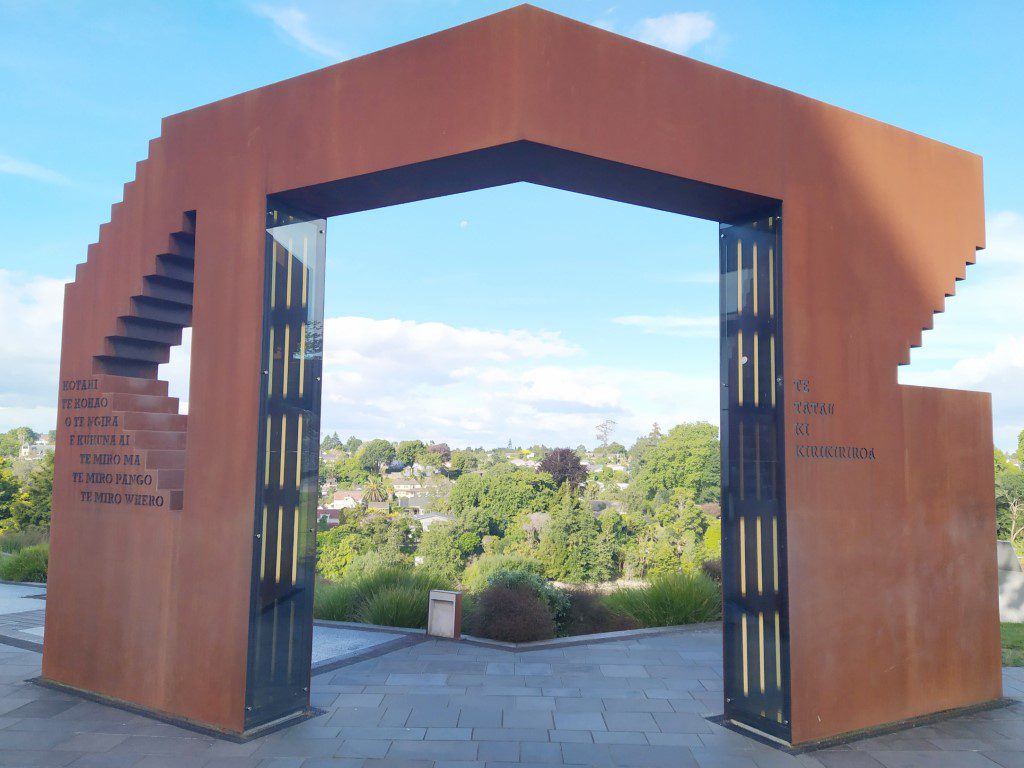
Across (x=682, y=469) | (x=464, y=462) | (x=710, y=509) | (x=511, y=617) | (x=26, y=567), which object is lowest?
(x=710, y=509)

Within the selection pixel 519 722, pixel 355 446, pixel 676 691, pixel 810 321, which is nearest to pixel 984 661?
pixel 676 691

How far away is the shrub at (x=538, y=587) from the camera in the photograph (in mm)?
8484

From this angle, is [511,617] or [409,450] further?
[409,450]

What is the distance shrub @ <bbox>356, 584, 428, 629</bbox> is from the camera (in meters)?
8.30

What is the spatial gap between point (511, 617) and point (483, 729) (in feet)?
8.81

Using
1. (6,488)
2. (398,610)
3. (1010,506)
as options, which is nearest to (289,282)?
(398,610)

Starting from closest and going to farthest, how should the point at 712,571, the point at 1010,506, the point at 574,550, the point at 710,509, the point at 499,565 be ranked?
1. the point at 712,571
2. the point at 499,565
3. the point at 1010,506
4. the point at 574,550
5. the point at 710,509

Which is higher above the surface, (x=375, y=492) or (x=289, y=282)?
(x=289, y=282)

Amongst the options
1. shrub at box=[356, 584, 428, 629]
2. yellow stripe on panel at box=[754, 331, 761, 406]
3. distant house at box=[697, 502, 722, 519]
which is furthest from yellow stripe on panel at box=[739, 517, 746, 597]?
distant house at box=[697, 502, 722, 519]

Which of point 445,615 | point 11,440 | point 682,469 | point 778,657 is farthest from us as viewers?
point 11,440

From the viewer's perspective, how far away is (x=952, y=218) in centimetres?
584

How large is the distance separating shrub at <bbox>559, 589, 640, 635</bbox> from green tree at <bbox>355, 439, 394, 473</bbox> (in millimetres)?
57447

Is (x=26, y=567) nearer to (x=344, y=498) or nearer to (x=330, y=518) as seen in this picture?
(x=330, y=518)

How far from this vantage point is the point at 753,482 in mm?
5078
